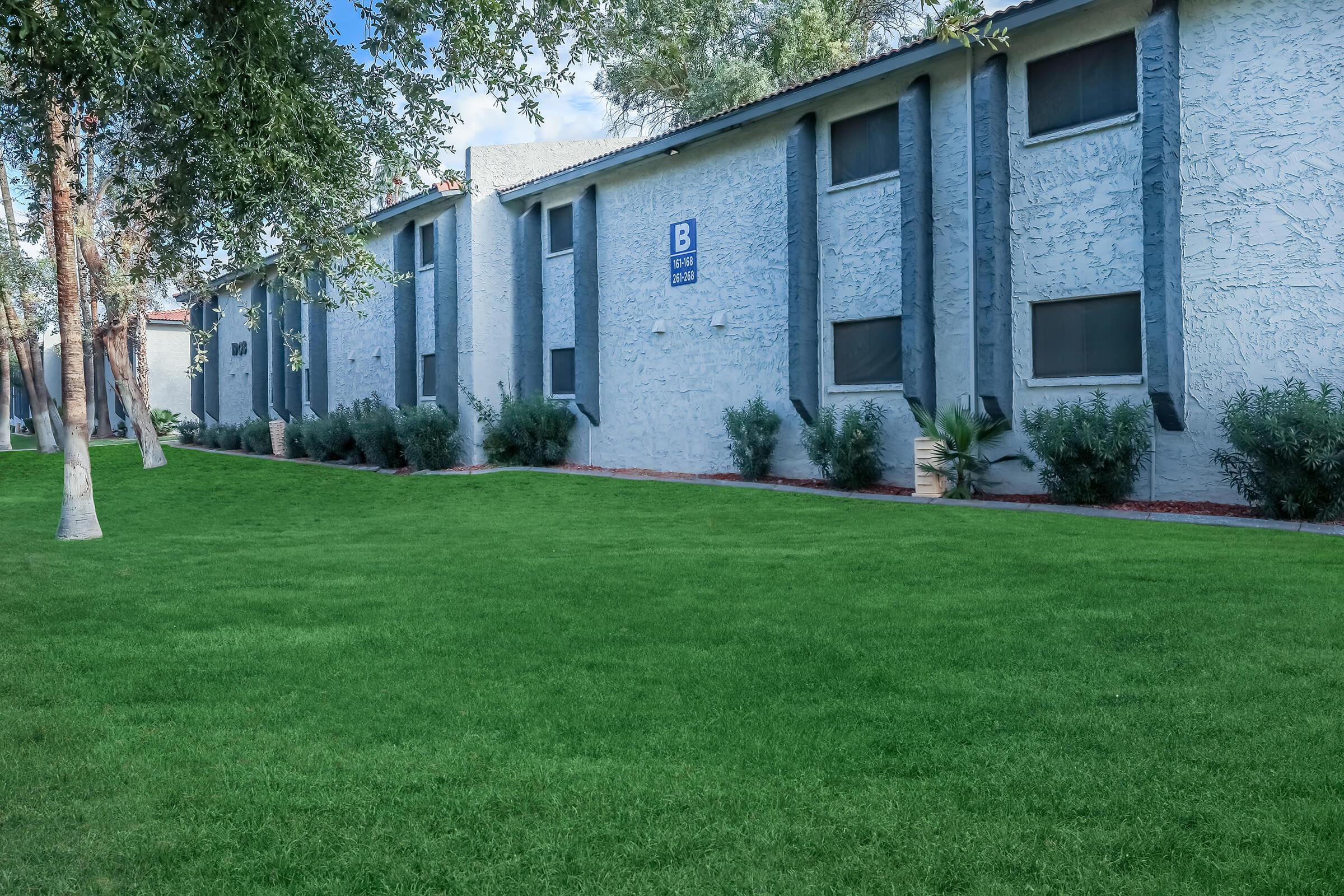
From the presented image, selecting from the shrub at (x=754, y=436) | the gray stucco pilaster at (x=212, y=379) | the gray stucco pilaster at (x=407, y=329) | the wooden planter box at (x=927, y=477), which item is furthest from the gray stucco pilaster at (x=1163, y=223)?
the gray stucco pilaster at (x=212, y=379)

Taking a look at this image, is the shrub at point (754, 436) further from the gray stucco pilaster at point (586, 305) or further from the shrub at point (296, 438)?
the shrub at point (296, 438)

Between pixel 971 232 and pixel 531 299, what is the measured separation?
36.5 feet

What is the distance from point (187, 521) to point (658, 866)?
12786mm

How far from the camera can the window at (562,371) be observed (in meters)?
22.4

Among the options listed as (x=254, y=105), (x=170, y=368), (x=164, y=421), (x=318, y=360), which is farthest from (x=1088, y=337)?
(x=170, y=368)

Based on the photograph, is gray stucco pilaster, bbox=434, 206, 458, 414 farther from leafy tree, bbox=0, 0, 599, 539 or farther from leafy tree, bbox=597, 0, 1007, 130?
leafy tree, bbox=0, 0, 599, 539

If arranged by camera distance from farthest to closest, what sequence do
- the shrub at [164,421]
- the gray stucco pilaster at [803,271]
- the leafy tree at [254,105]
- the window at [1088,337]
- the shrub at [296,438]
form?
the shrub at [164,421] < the shrub at [296,438] < the gray stucco pilaster at [803,271] < the window at [1088,337] < the leafy tree at [254,105]

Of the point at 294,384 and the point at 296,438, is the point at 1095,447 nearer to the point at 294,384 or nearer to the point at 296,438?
the point at 296,438

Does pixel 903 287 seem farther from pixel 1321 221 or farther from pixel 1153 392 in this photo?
pixel 1321 221

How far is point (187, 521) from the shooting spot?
14133 mm

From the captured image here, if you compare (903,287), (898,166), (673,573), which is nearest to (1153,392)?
(903,287)

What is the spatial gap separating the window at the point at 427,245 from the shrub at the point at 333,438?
14.3ft

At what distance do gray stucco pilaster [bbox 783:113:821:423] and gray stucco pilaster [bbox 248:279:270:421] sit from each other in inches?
857

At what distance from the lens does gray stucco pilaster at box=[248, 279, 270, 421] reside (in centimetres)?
3316
